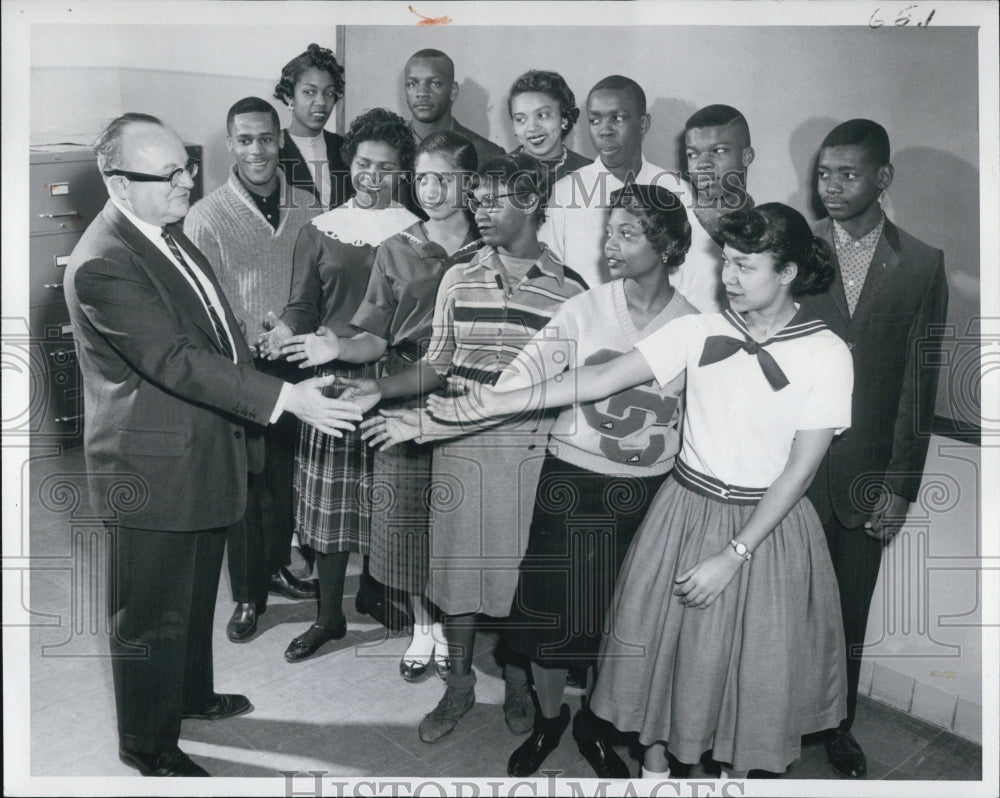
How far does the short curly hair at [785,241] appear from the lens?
9.86 feet

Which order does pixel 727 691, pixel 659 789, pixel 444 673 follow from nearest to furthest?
pixel 727 691 < pixel 659 789 < pixel 444 673

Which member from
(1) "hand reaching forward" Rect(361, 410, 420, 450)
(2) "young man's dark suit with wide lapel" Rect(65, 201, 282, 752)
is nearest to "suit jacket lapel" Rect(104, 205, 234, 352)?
(2) "young man's dark suit with wide lapel" Rect(65, 201, 282, 752)

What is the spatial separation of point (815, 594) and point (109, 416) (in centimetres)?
208

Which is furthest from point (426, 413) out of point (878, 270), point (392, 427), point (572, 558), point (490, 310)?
point (878, 270)

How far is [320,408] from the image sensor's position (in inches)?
124

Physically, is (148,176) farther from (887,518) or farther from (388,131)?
(887,518)

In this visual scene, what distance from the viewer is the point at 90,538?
10.6ft

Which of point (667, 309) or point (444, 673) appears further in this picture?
point (444, 673)

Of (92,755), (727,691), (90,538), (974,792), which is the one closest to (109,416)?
(90,538)

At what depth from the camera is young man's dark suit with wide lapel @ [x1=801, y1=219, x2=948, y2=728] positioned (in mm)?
3158

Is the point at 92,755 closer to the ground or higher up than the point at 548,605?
closer to the ground

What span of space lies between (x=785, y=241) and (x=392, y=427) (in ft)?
4.19

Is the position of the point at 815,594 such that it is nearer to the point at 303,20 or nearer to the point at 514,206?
the point at 514,206

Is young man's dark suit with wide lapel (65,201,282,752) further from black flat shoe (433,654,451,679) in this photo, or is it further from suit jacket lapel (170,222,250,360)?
black flat shoe (433,654,451,679)
